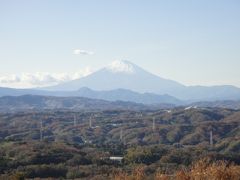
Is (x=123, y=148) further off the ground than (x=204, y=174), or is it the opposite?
(x=204, y=174)

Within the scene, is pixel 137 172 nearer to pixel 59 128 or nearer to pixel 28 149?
pixel 28 149

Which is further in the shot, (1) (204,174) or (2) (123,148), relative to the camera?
(2) (123,148)

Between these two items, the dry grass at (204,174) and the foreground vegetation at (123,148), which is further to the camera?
the foreground vegetation at (123,148)

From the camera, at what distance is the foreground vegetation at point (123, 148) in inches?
592

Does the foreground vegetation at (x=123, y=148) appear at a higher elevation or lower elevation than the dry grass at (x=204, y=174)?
lower

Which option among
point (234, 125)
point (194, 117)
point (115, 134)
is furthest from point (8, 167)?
point (194, 117)

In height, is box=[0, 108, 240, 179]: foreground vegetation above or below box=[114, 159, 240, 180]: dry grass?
below

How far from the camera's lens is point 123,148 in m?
42.6

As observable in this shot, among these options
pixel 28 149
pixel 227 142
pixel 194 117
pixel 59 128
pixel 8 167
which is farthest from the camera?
pixel 194 117

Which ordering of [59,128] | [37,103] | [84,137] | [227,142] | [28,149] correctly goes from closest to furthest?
Answer: 1. [28,149]
2. [227,142]
3. [84,137]
4. [59,128]
5. [37,103]

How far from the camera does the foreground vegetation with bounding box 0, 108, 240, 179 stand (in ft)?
49.3

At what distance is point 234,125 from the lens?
6775 centimetres

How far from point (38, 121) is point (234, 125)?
1387 inches

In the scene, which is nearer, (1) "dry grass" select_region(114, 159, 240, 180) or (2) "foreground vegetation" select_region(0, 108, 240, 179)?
(1) "dry grass" select_region(114, 159, 240, 180)
